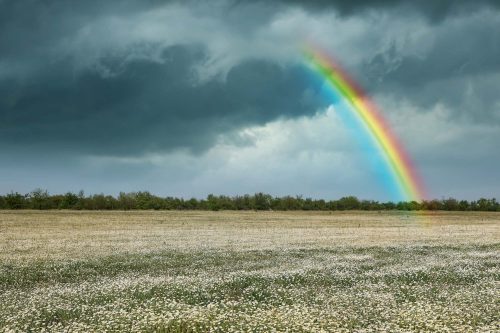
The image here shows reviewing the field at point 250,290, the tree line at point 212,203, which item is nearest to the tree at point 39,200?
the tree line at point 212,203

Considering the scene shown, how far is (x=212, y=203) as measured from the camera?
537 feet

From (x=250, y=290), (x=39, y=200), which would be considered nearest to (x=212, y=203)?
(x=39, y=200)

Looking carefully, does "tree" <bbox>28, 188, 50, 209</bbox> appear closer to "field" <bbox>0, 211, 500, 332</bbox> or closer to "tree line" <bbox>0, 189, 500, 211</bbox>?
"tree line" <bbox>0, 189, 500, 211</bbox>

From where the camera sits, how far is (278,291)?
19.6 meters

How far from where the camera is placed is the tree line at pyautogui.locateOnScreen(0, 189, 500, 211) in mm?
152750

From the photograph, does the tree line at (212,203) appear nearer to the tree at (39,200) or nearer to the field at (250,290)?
the tree at (39,200)

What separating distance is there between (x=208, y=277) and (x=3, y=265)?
1272 centimetres

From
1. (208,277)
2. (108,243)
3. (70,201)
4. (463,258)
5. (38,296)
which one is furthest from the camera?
(70,201)

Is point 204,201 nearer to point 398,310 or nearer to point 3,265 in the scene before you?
point 3,265

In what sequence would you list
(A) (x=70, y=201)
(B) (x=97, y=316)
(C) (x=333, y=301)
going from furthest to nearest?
(A) (x=70, y=201) → (C) (x=333, y=301) → (B) (x=97, y=316)

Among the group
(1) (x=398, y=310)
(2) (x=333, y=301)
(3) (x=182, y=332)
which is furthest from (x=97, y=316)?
(1) (x=398, y=310)

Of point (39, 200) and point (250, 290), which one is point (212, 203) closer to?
point (39, 200)

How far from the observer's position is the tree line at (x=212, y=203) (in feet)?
501

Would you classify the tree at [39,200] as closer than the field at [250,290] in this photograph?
No
